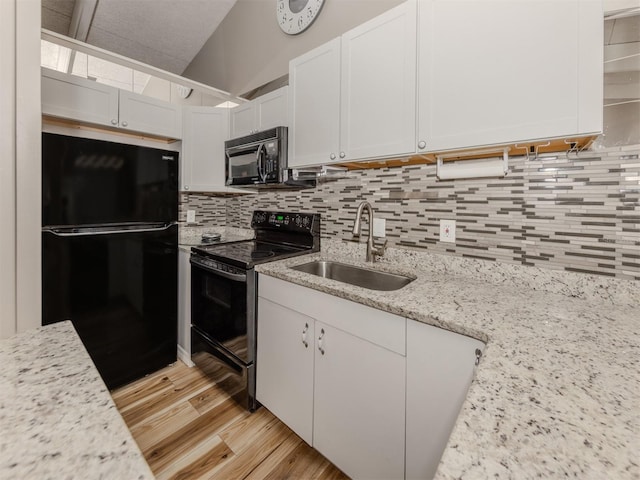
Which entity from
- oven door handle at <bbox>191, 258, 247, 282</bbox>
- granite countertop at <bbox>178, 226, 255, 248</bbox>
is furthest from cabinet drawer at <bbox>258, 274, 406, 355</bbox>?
granite countertop at <bbox>178, 226, 255, 248</bbox>

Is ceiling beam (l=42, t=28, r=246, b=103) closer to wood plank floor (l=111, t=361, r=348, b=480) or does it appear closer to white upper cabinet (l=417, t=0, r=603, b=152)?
white upper cabinet (l=417, t=0, r=603, b=152)

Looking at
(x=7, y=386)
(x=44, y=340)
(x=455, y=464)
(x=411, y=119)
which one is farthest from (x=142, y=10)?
(x=455, y=464)

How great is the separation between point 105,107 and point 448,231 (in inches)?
94.4

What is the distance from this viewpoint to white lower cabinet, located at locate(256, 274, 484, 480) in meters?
1.02

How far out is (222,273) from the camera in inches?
71.6

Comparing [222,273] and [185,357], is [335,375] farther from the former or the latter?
[185,357]

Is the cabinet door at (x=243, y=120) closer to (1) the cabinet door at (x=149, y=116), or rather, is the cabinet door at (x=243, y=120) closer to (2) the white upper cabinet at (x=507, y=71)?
(1) the cabinet door at (x=149, y=116)

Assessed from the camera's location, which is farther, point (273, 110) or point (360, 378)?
point (273, 110)

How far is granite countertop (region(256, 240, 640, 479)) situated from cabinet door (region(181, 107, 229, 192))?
1.45 meters

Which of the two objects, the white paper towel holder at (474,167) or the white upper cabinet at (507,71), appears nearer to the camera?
the white upper cabinet at (507,71)

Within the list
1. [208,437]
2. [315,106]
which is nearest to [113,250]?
[208,437]

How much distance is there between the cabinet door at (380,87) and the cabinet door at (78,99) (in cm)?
169

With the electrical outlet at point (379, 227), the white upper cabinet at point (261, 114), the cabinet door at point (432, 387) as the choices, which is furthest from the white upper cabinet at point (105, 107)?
the cabinet door at point (432, 387)

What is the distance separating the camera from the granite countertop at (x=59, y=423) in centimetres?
36
